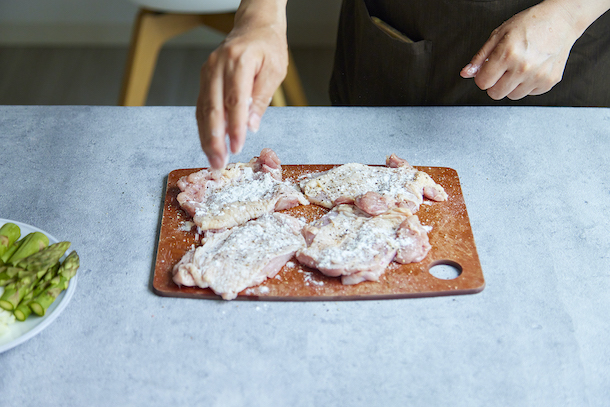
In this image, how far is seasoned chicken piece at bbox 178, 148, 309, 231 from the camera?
1.46 m

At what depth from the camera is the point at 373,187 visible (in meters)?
1.55

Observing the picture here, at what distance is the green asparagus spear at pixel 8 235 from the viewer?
129 cm

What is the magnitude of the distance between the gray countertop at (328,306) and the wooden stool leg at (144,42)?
1.03 meters

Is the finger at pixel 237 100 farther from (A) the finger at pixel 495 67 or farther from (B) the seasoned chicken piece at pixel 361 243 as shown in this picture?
(A) the finger at pixel 495 67

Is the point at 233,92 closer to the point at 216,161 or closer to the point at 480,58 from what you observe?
the point at 216,161

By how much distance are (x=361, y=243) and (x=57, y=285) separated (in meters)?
0.71

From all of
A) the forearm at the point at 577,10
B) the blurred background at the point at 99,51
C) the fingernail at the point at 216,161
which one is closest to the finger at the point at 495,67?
the forearm at the point at 577,10

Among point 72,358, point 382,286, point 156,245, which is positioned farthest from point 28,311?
point 382,286

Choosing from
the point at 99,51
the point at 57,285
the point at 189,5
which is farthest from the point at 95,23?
the point at 57,285

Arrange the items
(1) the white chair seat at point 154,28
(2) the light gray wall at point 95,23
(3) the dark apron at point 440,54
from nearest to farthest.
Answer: (3) the dark apron at point 440,54, (1) the white chair seat at point 154,28, (2) the light gray wall at point 95,23

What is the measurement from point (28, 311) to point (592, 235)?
4.61 ft

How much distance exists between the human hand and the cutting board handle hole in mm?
544

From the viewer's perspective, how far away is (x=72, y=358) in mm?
1188

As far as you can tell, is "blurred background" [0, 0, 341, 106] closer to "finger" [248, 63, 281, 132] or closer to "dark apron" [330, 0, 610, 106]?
"dark apron" [330, 0, 610, 106]
